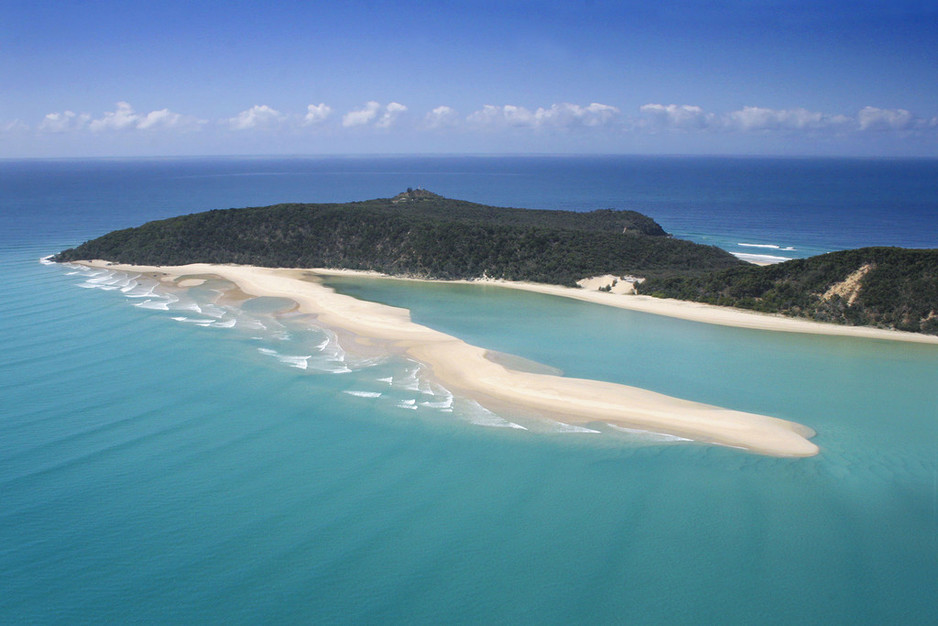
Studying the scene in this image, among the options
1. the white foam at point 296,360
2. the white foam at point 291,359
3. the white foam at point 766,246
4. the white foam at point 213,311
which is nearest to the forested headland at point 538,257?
the white foam at point 766,246

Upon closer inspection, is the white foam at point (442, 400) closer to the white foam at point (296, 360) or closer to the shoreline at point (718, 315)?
the white foam at point (296, 360)

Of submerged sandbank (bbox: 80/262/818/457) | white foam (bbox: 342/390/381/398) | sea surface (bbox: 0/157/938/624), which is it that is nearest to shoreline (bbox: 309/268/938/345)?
sea surface (bbox: 0/157/938/624)

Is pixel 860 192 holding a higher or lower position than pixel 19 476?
higher

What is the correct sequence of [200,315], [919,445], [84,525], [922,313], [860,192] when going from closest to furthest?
[84,525]
[919,445]
[922,313]
[200,315]
[860,192]

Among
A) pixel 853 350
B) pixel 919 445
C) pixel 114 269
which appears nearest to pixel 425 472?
pixel 919 445

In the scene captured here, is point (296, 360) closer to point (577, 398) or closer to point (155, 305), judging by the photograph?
point (577, 398)

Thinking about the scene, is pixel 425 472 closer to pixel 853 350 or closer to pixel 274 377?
pixel 274 377

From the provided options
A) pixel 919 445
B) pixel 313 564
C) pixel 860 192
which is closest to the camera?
pixel 313 564
